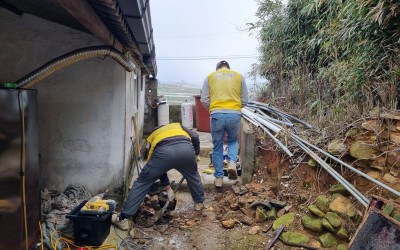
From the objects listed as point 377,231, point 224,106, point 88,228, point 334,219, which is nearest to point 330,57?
point 224,106

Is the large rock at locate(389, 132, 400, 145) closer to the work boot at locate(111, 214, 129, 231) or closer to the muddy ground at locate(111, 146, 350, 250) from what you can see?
the muddy ground at locate(111, 146, 350, 250)

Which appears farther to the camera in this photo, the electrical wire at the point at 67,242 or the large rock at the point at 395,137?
the large rock at the point at 395,137

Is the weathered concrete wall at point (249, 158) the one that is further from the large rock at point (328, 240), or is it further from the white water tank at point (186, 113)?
the white water tank at point (186, 113)

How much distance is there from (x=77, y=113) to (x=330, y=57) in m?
4.76

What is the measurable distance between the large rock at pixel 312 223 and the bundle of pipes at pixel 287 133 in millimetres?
561

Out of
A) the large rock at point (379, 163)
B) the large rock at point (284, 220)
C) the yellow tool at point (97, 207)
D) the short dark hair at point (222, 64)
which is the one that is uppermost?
the short dark hair at point (222, 64)

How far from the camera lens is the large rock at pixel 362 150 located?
11.4 feet

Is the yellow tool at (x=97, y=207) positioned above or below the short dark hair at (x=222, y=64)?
below

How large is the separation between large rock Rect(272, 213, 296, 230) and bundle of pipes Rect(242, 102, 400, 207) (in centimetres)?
77

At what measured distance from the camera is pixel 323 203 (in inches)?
139

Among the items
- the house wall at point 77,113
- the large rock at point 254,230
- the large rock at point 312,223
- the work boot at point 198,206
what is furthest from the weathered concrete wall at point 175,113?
the large rock at point 312,223

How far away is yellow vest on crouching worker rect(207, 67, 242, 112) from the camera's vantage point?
4.87 m

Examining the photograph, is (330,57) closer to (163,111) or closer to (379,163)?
(379,163)

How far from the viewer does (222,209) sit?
4449mm
